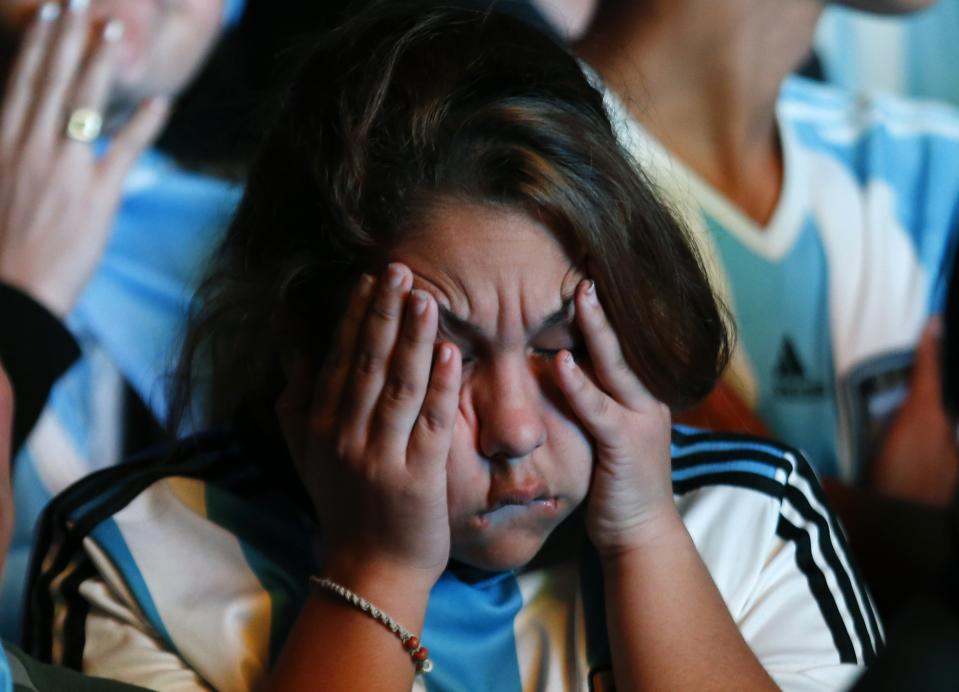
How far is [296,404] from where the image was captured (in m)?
0.87

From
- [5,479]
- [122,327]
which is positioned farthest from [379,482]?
[122,327]

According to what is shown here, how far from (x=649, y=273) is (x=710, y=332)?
10 cm

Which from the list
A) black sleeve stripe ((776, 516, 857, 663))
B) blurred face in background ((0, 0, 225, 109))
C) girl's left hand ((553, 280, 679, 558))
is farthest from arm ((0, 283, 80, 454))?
black sleeve stripe ((776, 516, 857, 663))

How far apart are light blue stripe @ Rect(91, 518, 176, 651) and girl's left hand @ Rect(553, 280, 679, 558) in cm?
32

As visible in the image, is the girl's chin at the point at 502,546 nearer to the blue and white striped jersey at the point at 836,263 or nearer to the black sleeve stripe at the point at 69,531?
the black sleeve stripe at the point at 69,531

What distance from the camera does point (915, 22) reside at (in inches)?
55.8

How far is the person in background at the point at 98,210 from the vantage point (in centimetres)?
121

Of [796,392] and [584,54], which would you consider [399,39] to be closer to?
[584,54]

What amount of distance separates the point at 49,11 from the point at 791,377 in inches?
37.5

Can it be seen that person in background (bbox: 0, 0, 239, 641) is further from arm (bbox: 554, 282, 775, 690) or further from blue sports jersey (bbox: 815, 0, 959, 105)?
blue sports jersey (bbox: 815, 0, 959, 105)

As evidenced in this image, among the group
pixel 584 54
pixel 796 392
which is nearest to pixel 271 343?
pixel 584 54

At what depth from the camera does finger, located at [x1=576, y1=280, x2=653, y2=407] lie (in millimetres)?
765

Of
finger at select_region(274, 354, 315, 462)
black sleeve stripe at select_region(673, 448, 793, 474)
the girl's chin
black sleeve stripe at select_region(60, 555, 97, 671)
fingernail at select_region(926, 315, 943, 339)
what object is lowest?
fingernail at select_region(926, 315, 943, 339)

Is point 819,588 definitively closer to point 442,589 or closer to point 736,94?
point 442,589
